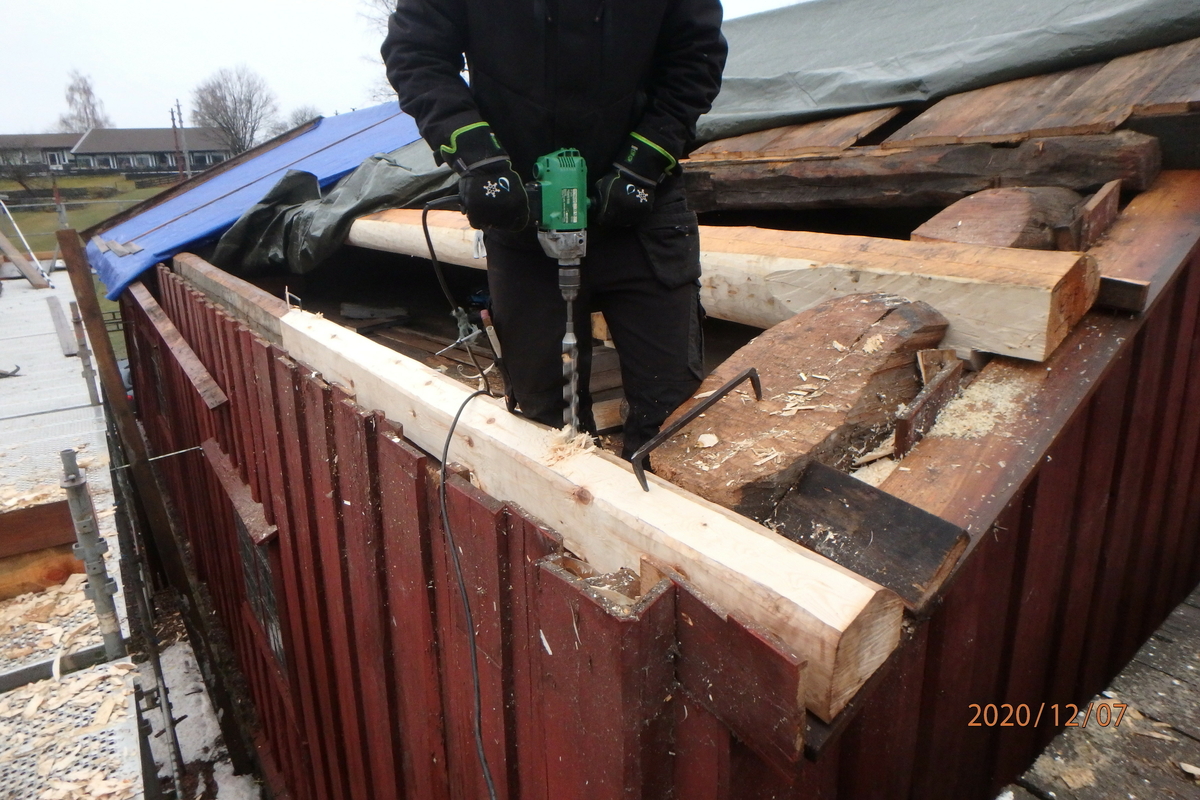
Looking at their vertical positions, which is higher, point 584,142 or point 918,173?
point 584,142

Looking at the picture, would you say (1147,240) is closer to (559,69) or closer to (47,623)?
(559,69)

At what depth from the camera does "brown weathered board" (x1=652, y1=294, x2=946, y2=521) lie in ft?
5.00

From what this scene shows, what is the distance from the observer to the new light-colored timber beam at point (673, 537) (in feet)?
3.64

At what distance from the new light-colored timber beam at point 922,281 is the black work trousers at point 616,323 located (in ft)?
0.86

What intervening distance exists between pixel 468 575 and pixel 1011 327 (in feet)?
4.67

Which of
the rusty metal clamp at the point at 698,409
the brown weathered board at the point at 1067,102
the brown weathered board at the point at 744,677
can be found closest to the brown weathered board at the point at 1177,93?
the brown weathered board at the point at 1067,102

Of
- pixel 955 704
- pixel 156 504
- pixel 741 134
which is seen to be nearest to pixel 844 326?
pixel 955 704

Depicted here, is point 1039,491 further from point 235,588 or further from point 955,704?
point 235,588

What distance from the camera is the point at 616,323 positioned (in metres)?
2.29

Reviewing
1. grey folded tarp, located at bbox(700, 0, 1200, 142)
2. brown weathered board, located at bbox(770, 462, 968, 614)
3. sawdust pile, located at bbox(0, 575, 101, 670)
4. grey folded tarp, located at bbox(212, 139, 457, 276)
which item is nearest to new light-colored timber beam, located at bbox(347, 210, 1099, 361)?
brown weathered board, located at bbox(770, 462, 968, 614)

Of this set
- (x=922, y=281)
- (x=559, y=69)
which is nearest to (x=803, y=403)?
(x=922, y=281)

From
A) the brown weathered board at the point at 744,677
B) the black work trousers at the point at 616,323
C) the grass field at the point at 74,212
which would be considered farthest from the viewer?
the grass field at the point at 74,212

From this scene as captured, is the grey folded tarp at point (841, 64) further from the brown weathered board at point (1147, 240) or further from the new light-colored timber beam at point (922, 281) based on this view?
the new light-colored timber beam at point (922, 281)
